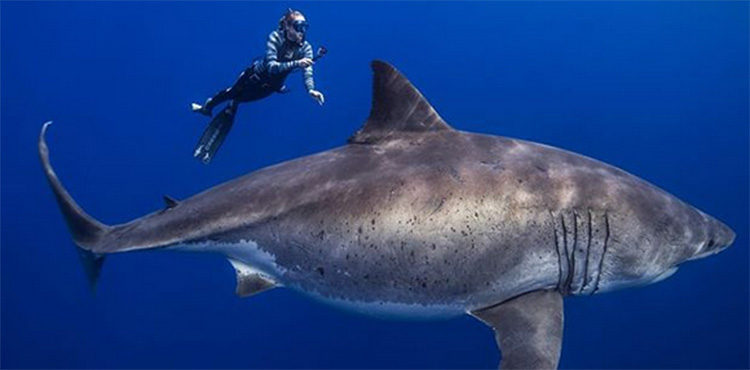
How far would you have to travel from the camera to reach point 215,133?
1054 cm

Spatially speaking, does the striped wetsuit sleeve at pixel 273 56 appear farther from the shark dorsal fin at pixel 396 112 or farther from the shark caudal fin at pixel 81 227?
the shark caudal fin at pixel 81 227

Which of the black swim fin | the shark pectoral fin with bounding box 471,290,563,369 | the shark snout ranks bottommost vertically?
the shark pectoral fin with bounding box 471,290,563,369

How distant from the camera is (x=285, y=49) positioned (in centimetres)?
919

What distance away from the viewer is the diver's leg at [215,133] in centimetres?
1047

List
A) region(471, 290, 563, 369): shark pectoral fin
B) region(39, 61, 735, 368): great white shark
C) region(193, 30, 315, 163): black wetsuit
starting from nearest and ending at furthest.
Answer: region(471, 290, 563, 369): shark pectoral fin < region(39, 61, 735, 368): great white shark < region(193, 30, 315, 163): black wetsuit

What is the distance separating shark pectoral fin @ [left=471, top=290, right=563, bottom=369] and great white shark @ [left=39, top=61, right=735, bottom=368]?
1 cm

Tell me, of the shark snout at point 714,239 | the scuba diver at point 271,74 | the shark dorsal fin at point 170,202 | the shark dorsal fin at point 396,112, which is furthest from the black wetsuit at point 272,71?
the shark snout at point 714,239

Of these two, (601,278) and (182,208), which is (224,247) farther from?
(601,278)

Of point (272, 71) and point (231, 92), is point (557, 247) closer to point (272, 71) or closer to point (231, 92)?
point (272, 71)

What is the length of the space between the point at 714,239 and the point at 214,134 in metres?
7.87

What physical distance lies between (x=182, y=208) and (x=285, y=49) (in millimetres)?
3793

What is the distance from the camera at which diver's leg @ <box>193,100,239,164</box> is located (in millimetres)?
10469

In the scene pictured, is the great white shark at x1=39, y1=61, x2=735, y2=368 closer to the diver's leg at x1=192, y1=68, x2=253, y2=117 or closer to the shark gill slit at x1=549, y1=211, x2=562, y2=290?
the shark gill slit at x1=549, y1=211, x2=562, y2=290

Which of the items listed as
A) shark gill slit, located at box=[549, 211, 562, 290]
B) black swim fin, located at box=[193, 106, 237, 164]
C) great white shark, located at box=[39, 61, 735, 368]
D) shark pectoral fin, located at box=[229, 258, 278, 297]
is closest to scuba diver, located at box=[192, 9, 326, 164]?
black swim fin, located at box=[193, 106, 237, 164]
